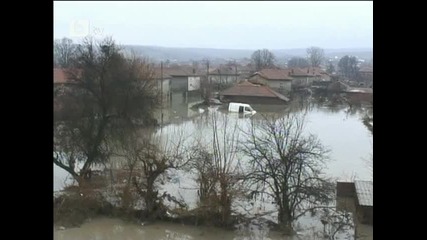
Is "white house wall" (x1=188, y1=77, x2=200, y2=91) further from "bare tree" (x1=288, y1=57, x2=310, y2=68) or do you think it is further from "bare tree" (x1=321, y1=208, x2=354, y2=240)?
"bare tree" (x1=321, y1=208, x2=354, y2=240)

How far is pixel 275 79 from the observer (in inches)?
55.0

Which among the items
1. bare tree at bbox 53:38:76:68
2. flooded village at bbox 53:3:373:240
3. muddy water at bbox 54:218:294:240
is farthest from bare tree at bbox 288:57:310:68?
bare tree at bbox 53:38:76:68

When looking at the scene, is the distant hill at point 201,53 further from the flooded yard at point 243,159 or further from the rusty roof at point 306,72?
the flooded yard at point 243,159

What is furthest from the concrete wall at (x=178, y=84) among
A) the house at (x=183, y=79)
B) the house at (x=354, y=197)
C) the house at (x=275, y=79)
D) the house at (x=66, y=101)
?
the house at (x=354, y=197)

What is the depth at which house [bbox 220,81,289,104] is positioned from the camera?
137cm

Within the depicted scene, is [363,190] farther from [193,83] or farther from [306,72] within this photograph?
[193,83]

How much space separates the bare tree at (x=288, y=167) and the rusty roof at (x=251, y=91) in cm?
10

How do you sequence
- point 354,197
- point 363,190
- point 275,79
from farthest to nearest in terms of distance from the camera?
point 275,79 < point 354,197 < point 363,190

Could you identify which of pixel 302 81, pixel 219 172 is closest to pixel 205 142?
pixel 219 172

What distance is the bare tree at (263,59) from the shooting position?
1.35 m

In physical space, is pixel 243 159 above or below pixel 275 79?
below

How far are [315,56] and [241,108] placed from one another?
0.95ft

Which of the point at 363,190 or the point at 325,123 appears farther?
the point at 325,123

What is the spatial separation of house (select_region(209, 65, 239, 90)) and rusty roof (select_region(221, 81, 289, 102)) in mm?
21
